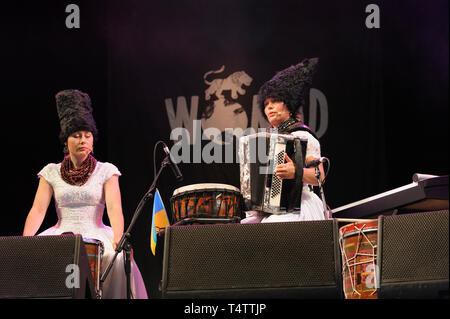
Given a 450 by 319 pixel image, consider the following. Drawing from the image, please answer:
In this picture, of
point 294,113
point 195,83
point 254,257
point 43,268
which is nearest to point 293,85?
point 294,113

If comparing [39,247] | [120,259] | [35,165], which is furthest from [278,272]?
[35,165]

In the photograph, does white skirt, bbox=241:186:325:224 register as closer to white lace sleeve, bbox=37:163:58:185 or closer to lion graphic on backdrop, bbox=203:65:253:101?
lion graphic on backdrop, bbox=203:65:253:101

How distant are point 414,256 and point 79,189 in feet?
10.1

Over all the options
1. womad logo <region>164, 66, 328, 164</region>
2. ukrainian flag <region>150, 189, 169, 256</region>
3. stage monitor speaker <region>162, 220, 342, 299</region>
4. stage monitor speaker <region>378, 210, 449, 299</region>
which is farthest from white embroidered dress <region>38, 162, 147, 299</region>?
stage monitor speaker <region>378, 210, 449, 299</region>

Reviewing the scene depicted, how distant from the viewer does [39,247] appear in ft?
10.2

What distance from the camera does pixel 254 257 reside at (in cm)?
305

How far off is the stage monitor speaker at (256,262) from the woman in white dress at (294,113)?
3.99 ft

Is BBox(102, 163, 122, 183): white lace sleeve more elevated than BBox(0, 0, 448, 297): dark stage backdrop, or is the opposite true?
BBox(0, 0, 448, 297): dark stage backdrop

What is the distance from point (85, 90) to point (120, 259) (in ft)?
6.89

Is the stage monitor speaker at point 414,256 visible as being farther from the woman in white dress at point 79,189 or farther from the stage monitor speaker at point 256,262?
the woman in white dress at point 79,189

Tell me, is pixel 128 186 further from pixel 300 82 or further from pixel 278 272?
pixel 278 272

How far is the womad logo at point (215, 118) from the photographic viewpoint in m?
5.81

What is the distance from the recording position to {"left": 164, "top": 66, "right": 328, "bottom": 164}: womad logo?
5.81 meters

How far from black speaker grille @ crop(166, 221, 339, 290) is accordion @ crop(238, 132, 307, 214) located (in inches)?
43.1
